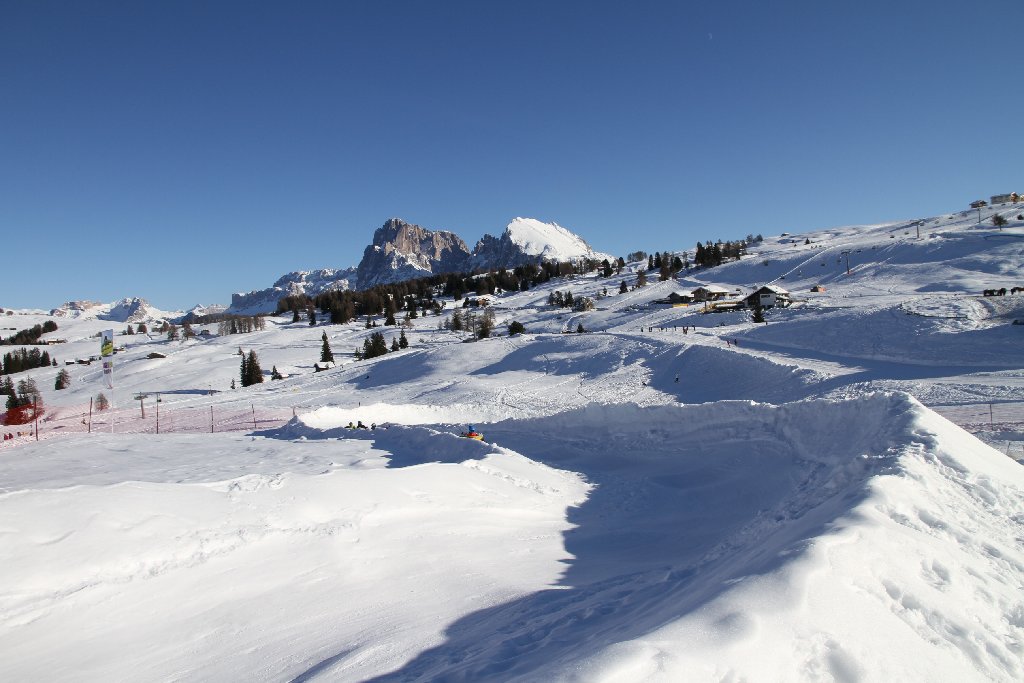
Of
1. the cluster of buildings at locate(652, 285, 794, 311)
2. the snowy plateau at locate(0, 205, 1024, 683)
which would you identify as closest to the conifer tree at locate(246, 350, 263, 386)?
the snowy plateau at locate(0, 205, 1024, 683)

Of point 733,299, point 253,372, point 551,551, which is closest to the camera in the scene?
point 551,551

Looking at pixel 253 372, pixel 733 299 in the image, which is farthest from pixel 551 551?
pixel 733 299

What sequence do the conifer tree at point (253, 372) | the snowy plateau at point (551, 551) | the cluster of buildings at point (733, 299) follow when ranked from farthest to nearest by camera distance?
1. the conifer tree at point (253, 372)
2. the cluster of buildings at point (733, 299)
3. the snowy plateau at point (551, 551)

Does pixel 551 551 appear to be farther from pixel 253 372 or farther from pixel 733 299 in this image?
pixel 733 299

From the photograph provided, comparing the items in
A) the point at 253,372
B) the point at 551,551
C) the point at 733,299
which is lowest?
the point at 253,372

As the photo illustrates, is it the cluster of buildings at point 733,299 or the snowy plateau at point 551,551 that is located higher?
the cluster of buildings at point 733,299

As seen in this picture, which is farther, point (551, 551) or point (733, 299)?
point (733, 299)

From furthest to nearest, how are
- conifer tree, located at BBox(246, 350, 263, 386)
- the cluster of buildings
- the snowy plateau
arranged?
conifer tree, located at BBox(246, 350, 263, 386) < the cluster of buildings < the snowy plateau

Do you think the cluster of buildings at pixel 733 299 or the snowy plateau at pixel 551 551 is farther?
the cluster of buildings at pixel 733 299

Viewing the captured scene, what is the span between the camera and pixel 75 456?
2067 cm

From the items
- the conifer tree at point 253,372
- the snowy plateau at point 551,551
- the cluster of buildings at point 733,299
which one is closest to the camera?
the snowy plateau at point 551,551

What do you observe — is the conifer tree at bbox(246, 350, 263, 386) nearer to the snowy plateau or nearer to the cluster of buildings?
the snowy plateau

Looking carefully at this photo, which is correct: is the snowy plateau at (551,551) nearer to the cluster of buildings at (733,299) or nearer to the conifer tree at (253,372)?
the cluster of buildings at (733,299)

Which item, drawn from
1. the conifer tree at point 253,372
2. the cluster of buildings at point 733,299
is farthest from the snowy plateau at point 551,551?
the conifer tree at point 253,372
